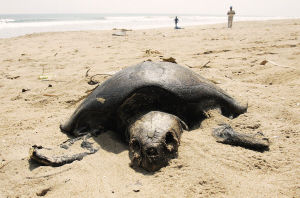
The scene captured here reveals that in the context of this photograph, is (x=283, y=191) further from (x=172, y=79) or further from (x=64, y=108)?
(x=64, y=108)

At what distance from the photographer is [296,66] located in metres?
4.37

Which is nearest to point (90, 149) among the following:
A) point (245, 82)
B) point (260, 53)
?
point (245, 82)

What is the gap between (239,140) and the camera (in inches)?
86.2

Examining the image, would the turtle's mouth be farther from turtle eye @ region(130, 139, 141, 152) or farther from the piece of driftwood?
the piece of driftwood

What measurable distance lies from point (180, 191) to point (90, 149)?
1016 millimetres

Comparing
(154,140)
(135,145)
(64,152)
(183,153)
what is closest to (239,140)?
(183,153)

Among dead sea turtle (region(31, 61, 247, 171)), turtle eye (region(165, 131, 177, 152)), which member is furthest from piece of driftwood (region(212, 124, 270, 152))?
turtle eye (region(165, 131, 177, 152))

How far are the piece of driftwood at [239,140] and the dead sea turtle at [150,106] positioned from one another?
335mm

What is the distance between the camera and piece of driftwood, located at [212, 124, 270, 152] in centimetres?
212

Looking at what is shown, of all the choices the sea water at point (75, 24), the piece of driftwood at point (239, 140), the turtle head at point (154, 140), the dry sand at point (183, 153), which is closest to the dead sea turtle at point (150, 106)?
the turtle head at point (154, 140)

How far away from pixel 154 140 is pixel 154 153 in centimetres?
10

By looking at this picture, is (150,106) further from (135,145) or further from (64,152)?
(64,152)

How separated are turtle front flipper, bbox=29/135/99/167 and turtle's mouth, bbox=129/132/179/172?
0.47m

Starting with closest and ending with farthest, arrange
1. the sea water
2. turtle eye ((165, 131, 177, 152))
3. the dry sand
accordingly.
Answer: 1. the dry sand
2. turtle eye ((165, 131, 177, 152))
3. the sea water
